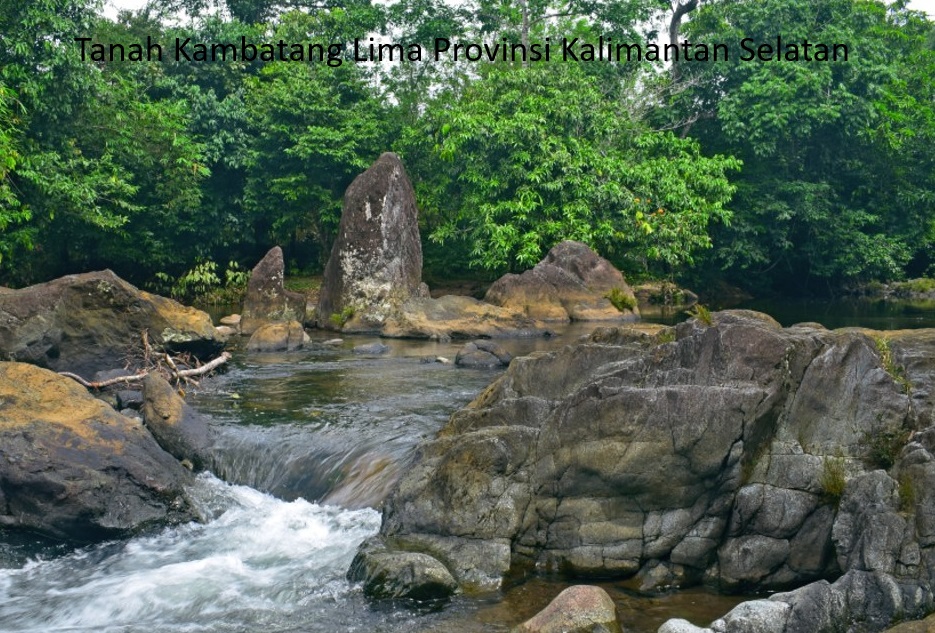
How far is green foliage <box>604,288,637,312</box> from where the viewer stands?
2902cm

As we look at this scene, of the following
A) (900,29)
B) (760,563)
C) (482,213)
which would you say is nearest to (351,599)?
(760,563)

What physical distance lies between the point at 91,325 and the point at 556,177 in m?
18.5

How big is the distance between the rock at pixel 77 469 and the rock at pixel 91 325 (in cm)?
388

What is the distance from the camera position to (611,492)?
28.0 feet

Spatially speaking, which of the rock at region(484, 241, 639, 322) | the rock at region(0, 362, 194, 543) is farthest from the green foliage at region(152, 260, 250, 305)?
the rock at region(0, 362, 194, 543)

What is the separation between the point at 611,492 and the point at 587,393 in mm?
941

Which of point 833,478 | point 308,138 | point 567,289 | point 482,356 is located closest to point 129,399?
point 482,356

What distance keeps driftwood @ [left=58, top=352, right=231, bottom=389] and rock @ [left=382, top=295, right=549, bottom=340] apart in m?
6.78

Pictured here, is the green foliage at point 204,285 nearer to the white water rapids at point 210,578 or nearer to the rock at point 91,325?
the rock at point 91,325

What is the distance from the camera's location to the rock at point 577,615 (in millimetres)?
6867

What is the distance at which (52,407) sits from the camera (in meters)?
11.1

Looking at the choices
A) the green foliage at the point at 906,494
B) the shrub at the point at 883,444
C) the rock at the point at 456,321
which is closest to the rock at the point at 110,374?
the rock at the point at 456,321

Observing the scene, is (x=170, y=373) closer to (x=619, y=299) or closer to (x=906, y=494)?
(x=906, y=494)

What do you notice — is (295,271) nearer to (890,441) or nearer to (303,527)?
(303,527)
